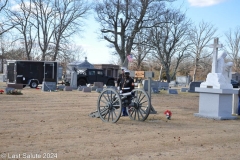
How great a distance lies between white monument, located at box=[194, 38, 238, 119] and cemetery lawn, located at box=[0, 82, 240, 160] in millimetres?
628

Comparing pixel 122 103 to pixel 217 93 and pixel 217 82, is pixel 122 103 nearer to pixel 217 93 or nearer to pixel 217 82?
pixel 217 93

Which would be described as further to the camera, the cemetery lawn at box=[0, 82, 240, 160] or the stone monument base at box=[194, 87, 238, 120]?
the stone monument base at box=[194, 87, 238, 120]

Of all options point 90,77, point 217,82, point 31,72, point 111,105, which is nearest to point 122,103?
point 111,105

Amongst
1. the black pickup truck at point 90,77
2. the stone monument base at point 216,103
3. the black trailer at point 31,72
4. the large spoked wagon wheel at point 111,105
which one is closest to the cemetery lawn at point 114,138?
the large spoked wagon wheel at point 111,105

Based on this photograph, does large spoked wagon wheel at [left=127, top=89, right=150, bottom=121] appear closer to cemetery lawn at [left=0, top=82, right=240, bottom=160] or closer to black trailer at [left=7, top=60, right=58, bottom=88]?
cemetery lawn at [left=0, top=82, right=240, bottom=160]

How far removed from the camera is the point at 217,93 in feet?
40.1

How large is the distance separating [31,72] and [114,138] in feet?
72.4

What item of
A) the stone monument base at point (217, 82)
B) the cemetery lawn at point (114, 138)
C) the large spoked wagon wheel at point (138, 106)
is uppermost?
the stone monument base at point (217, 82)

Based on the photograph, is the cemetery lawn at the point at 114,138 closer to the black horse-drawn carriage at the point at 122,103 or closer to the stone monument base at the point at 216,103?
the black horse-drawn carriage at the point at 122,103

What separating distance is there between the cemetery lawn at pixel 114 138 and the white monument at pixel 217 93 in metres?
0.63

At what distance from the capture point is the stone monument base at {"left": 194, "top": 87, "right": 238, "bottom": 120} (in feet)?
40.0

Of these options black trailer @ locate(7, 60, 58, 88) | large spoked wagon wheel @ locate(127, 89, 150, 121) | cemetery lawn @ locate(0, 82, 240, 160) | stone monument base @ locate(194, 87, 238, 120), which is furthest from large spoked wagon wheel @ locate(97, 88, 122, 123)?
black trailer @ locate(7, 60, 58, 88)

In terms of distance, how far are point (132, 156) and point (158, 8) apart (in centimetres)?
2349

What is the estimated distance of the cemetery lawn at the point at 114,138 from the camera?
6.59 m
